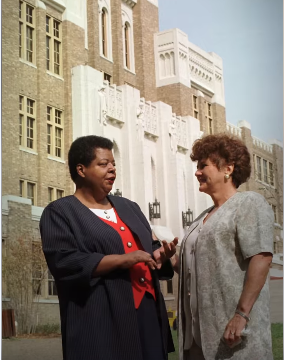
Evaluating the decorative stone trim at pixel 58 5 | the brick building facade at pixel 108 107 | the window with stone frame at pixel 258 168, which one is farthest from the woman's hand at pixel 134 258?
the decorative stone trim at pixel 58 5

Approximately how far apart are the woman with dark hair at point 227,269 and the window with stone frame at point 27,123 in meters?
1.75

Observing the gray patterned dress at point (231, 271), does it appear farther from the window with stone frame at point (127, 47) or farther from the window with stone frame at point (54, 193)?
the window with stone frame at point (127, 47)

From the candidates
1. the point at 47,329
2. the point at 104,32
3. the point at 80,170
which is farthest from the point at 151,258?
the point at 104,32

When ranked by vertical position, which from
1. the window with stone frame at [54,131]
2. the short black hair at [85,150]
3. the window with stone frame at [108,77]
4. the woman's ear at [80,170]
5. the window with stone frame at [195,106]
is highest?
the window with stone frame at [108,77]

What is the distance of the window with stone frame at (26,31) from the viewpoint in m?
3.69

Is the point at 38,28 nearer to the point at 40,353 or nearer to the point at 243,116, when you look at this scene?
the point at 243,116

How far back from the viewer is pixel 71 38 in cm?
391

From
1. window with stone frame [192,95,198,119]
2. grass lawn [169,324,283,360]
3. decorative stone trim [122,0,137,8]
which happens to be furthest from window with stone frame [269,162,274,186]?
decorative stone trim [122,0,137,8]

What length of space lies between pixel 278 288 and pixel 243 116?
4.07 ft

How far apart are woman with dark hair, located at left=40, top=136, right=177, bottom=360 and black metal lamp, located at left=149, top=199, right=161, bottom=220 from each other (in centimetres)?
163

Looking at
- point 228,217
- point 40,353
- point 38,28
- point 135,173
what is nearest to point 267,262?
point 228,217

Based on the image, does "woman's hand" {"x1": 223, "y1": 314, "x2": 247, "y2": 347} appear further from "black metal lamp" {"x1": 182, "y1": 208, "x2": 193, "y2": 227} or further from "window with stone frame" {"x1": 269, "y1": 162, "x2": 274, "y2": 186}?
"window with stone frame" {"x1": 269, "y1": 162, "x2": 274, "y2": 186}

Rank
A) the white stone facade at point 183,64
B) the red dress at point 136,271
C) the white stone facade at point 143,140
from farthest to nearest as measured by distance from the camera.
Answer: the white stone facade at point 183,64, the white stone facade at point 143,140, the red dress at point 136,271

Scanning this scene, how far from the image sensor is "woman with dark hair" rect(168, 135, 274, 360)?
6.30 feet
